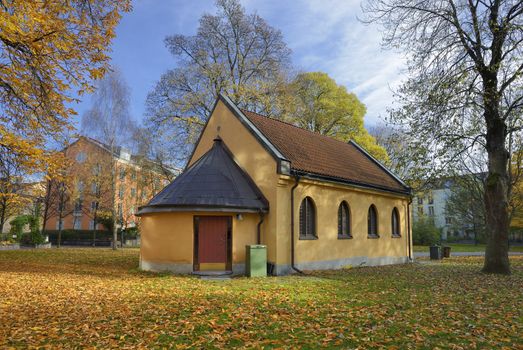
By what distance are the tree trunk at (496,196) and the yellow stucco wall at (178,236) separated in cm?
985

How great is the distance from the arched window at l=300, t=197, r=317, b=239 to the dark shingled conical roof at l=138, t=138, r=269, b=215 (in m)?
2.05

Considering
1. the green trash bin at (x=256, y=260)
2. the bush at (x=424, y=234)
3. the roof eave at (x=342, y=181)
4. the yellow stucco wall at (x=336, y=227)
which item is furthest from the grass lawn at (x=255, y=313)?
the bush at (x=424, y=234)

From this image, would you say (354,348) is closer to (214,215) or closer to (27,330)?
(27,330)

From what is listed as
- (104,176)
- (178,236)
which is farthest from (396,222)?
(104,176)

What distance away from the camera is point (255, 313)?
8086mm

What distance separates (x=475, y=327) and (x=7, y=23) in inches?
487

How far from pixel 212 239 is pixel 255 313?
726 centimetres

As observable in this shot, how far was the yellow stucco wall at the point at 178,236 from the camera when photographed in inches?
587

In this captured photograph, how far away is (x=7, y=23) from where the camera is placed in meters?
9.49

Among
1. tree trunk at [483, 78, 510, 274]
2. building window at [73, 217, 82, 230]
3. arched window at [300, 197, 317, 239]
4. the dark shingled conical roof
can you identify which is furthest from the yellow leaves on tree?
building window at [73, 217, 82, 230]

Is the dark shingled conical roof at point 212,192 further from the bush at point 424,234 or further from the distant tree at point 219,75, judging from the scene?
the bush at point 424,234

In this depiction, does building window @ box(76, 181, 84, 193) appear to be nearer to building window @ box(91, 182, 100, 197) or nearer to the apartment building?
the apartment building

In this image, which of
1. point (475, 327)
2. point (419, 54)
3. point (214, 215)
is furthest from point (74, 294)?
point (419, 54)

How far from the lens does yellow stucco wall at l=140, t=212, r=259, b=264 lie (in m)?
14.9
